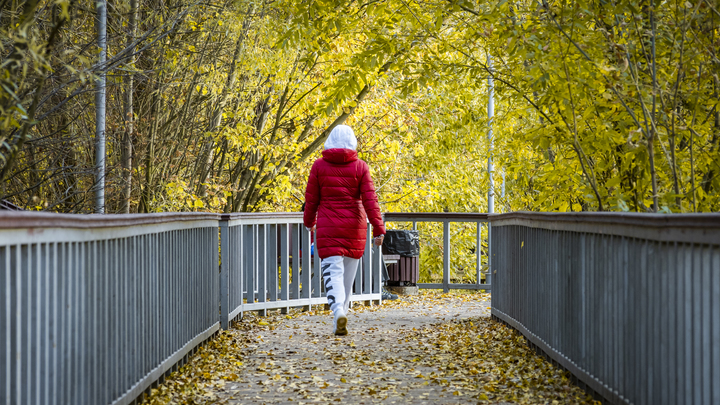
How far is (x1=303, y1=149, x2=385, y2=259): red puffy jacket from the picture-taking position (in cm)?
891

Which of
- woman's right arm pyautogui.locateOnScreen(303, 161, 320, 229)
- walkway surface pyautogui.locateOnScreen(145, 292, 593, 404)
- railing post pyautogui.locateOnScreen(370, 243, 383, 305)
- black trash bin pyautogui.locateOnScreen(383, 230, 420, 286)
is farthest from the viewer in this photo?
black trash bin pyautogui.locateOnScreen(383, 230, 420, 286)

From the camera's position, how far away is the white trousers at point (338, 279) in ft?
28.7

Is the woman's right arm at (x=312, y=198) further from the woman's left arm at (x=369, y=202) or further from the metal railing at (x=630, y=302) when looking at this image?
the metal railing at (x=630, y=302)

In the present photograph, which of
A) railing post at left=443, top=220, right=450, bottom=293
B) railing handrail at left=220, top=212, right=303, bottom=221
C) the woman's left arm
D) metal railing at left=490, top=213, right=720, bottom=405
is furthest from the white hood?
railing post at left=443, top=220, right=450, bottom=293

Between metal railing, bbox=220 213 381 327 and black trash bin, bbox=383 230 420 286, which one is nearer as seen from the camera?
metal railing, bbox=220 213 381 327

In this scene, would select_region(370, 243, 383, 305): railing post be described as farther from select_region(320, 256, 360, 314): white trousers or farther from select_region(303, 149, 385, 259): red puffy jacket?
select_region(303, 149, 385, 259): red puffy jacket

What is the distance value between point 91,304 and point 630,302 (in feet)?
9.16

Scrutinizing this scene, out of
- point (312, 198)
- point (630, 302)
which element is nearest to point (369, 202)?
point (312, 198)

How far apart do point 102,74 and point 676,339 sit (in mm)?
5420

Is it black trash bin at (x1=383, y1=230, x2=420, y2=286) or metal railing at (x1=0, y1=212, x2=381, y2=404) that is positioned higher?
metal railing at (x1=0, y1=212, x2=381, y2=404)

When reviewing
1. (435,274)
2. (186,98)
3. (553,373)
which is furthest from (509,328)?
(435,274)

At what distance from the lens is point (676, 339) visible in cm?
388

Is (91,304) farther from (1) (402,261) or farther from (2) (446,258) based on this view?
(2) (446,258)

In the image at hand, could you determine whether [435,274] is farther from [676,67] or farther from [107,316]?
[107,316]
